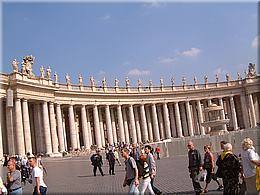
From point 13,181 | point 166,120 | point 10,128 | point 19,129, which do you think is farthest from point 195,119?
point 13,181

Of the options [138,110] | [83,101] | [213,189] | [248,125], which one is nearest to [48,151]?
[83,101]

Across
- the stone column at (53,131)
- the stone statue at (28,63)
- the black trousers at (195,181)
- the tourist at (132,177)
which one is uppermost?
the stone statue at (28,63)

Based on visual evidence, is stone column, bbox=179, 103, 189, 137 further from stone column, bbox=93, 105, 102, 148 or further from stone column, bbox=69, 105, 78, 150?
stone column, bbox=69, 105, 78, 150

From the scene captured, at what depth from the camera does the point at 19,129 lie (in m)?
48.0

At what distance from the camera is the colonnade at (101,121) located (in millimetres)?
49406

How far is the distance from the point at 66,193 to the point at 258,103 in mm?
75197

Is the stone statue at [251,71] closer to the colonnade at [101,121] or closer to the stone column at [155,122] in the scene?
the colonnade at [101,121]

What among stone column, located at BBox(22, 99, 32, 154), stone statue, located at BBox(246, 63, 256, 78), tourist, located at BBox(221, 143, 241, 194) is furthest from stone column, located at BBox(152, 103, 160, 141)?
tourist, located at BBox(221, 143, 241, 194)

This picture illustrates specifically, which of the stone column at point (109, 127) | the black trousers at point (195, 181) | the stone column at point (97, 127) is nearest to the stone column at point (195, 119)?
the stone column at point (109, 127)

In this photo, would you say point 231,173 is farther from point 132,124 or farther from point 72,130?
point 132,124

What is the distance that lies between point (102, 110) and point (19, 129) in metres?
27.0

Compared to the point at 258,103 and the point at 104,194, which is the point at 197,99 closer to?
the point at 258,103

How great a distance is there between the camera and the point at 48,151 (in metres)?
52.6

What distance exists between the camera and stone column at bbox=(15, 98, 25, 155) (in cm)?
4766
